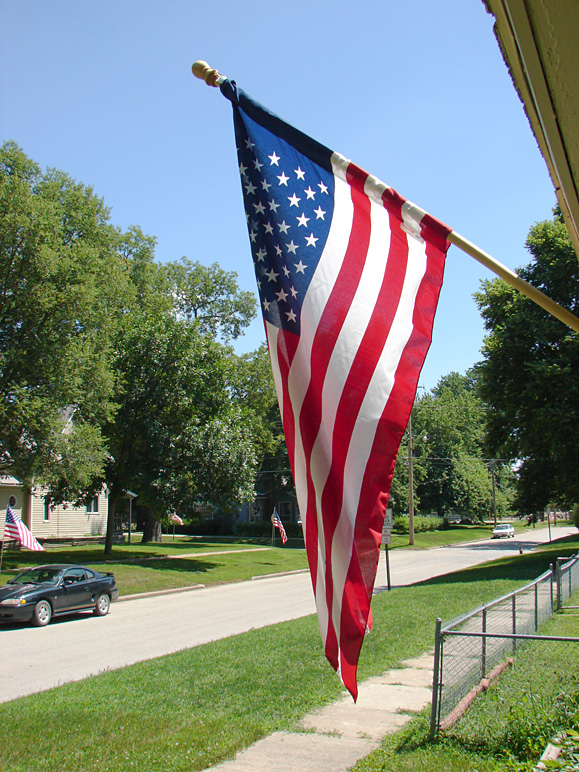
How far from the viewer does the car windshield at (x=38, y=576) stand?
18328 mm

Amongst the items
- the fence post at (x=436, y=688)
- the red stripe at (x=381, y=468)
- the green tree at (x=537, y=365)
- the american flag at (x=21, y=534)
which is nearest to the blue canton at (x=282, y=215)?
the red stripe at (x=381, y=468)

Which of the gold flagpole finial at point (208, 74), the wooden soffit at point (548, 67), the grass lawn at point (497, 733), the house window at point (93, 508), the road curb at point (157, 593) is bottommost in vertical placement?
the road curb at point (157, 593)

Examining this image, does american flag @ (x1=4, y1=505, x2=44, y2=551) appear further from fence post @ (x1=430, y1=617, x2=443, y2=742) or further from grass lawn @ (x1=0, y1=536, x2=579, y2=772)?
fence post @ (x1=430, y1=617, x2=443, y2=742)

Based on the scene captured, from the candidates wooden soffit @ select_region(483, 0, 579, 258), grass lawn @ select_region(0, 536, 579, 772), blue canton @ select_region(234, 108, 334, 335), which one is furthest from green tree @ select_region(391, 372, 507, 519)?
wooden soffit @ select_region(483, 0, 579, 258)

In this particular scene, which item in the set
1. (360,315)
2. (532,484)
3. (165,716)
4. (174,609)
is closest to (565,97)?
(360,315)

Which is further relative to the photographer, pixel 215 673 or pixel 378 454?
pixel 215 673

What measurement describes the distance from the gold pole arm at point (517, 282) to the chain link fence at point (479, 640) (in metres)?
4.05

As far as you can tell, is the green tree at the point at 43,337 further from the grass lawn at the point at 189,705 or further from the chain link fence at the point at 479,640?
the chain link fence at the point at 479,640

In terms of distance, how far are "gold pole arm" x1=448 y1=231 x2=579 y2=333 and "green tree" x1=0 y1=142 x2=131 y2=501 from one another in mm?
21847

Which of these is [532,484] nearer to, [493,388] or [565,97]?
[493,388]

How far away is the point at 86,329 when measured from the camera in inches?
1094

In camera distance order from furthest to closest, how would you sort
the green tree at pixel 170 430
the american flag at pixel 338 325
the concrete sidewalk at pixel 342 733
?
the green tree at pixel 170 430 → the concrete sidewalk at pixel 342 733 → the american flag at pixel 338 325

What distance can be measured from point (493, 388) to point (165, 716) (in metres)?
24.2

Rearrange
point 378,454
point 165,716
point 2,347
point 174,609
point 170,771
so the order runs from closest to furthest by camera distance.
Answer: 1. point 378,454
2. point 170,771
3. point 165,716
4. point 174,609
5. point 2,347
